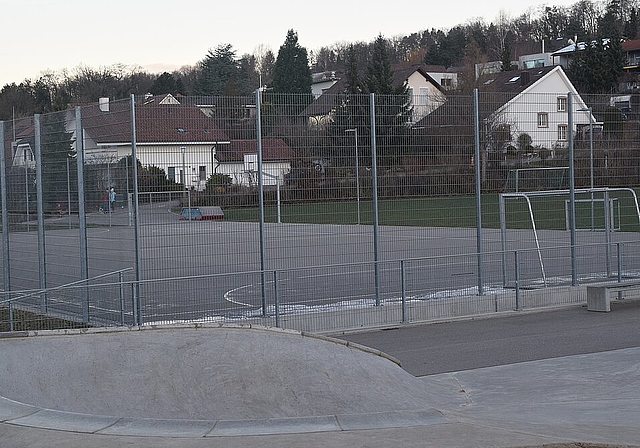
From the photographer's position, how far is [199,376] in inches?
337

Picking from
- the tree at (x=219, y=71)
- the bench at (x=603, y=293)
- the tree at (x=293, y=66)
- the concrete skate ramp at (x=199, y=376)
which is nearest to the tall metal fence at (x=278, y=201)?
the bench at (x=603, y=293)

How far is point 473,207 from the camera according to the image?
17141 mm

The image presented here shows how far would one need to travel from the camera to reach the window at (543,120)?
1812 centimetres

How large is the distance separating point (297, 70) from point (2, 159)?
95.5 metres

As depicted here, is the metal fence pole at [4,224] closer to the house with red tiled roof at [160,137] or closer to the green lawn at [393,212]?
the house with red tiled roof at [160,137]

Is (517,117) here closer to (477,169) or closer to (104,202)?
(477,169)

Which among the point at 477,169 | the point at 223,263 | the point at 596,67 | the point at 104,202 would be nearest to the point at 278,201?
the point at 223,263

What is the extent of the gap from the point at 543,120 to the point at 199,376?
11.9 metres

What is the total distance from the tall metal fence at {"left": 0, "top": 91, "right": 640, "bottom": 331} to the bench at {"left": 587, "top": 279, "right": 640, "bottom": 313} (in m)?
0.72

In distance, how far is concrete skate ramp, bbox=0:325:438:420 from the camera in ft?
26.9

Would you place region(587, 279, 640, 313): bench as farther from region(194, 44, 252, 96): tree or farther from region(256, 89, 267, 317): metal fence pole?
region(194, 44, 252, 96): tree

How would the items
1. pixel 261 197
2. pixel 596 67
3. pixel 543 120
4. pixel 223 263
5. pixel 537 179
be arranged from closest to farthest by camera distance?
pixel 261 197 → pixel 223 263 → pixel 543 120 → pixel 537 179 → pixel 596 67

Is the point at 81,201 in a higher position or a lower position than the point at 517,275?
higher

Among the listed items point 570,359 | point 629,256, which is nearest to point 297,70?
point 629,256
